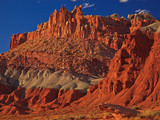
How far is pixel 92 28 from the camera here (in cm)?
12044

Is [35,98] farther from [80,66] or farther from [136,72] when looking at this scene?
[136,72]

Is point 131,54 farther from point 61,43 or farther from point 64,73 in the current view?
point 61,43

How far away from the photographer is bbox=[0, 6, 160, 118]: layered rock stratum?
38656 mm

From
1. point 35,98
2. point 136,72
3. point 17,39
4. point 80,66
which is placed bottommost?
point 35,98

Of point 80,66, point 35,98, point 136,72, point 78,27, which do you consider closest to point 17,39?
point 78,27

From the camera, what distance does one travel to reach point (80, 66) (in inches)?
3462

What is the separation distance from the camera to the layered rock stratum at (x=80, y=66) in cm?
3866

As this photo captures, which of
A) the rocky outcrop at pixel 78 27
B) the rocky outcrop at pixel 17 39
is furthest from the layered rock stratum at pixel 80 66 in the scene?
the rocky outcrop at pixel 17 39

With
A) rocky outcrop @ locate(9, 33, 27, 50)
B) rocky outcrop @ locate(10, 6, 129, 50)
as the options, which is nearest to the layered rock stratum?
rocky outcrop @ locate(10, 6, 129, 50)

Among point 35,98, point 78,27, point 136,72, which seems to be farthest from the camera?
point 78,27

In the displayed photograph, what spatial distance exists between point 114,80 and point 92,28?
80855 millimetres

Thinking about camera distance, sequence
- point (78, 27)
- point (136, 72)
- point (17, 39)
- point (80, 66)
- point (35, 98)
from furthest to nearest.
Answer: point (17, 39) → point (78, 27) → point (80, 66) → point (35, 98) → point (136, 72)

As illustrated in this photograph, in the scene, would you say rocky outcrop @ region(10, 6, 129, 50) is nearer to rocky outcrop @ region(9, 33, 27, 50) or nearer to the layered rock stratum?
the layered rock stratum

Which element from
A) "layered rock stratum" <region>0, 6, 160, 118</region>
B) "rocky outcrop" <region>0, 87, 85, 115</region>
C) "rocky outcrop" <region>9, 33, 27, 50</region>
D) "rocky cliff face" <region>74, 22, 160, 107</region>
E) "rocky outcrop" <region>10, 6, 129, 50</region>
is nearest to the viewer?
"rocky cliff face" <region>74, 22, 160, 107</region>
